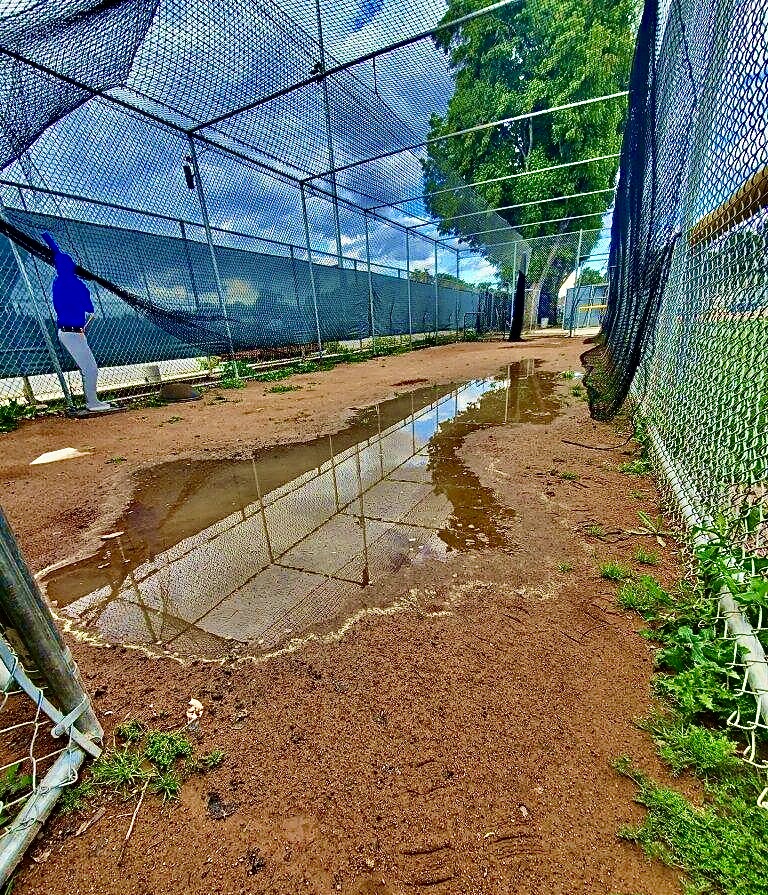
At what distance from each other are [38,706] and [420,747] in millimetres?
980

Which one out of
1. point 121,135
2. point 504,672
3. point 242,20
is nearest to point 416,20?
point 242,20

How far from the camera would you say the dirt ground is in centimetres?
83

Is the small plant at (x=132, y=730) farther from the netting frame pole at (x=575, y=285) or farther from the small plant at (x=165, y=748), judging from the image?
the netting frame pole at (x=575, y=285)

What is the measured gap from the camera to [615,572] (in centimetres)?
170

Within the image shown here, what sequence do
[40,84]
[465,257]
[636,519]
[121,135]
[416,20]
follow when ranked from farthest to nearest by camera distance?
[465,257], [121,135], [416,20], [40,84], [636,519]

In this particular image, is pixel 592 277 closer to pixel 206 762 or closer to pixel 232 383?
pixel 232 383

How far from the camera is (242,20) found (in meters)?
5.00

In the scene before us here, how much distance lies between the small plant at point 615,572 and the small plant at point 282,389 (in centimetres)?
588

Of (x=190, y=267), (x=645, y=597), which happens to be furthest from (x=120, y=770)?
(x=190, y=267)

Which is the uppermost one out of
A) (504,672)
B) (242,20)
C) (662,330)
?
(242,20)

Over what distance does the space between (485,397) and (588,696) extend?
480 centimetres

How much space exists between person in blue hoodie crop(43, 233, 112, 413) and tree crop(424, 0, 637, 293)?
35.3 feet

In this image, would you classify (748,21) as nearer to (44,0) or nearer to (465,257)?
(44,0)

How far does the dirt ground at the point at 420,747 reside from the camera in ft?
2.71
